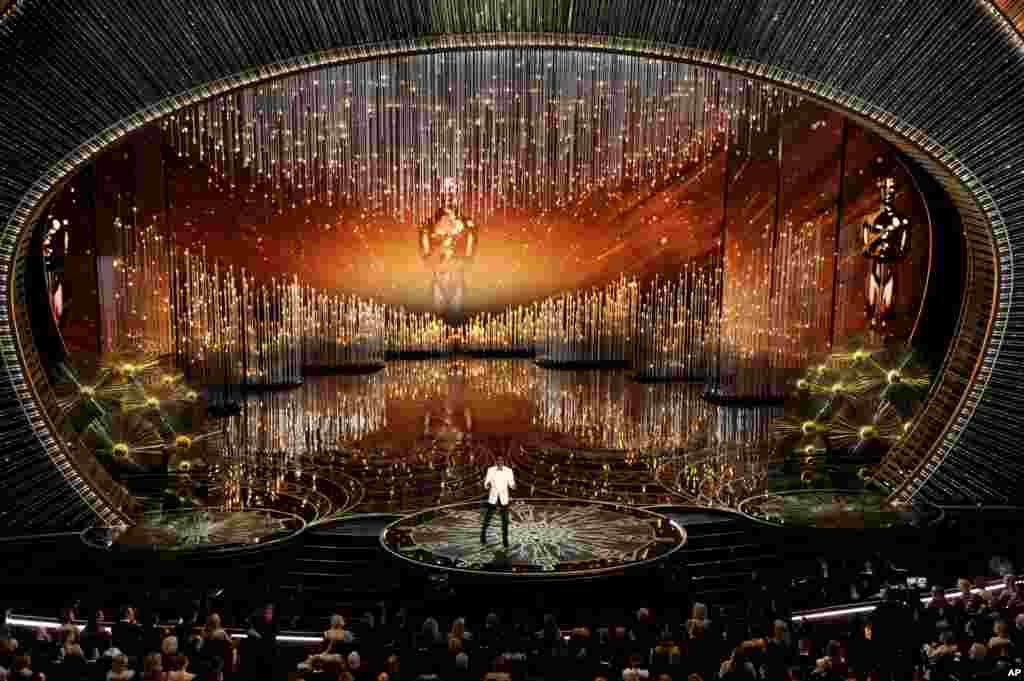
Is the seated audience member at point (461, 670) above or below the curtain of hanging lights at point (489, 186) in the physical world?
below

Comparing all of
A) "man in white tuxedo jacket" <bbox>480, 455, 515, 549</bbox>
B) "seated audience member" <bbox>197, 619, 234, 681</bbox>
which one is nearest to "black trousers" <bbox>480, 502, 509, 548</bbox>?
"man in white tuxedo jacket" <bbox>480, 455, 515, 549</bbox>

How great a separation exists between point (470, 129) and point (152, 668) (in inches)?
484

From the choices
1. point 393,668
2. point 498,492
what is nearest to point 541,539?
point 498,492

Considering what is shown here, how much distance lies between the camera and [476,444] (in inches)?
481

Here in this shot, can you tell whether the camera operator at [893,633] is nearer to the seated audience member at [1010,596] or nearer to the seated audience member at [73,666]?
the seated audience member at [1010,596]

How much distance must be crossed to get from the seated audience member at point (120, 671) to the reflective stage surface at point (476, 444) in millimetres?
3319

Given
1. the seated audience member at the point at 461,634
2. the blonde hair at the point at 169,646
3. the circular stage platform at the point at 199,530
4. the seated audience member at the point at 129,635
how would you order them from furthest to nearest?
the circular stage platform at the point at 199,530 → the seated audience member at the point at 129,635 → the seated audience member at the point at 461,634 → the blonde hair at the point at 169,646

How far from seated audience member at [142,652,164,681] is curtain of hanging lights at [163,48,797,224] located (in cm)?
1068

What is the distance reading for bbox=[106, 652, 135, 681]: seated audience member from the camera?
229 inches

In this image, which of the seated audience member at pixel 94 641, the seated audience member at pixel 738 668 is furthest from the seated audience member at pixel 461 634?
the seated audience member at pixel 94 641

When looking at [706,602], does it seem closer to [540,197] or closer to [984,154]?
[984,154]

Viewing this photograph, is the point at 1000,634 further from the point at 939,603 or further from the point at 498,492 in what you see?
the point at 498,492

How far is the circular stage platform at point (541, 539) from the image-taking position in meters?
8.03

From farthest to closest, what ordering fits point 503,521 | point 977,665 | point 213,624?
point 503,521, point 213,624, point 977,665
